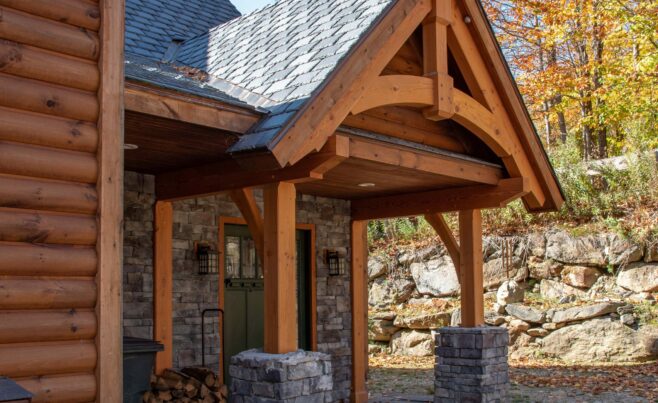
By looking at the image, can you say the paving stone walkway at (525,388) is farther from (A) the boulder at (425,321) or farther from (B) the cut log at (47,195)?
(B) the cut log at (47,195)

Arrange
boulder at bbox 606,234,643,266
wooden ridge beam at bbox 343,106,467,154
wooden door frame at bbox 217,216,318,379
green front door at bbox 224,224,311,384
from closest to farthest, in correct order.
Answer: wooden ridge beam at bbox 343,106,467,154 < wooden door frame at bbox 217,216,318,379 < green front door at bbox 224,224,311,384 < boulder at bbox 606,234,643,266

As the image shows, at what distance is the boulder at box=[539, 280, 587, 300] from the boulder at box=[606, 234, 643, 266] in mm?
792

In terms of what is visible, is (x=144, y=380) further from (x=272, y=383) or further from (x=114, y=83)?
(x=114, y=83)

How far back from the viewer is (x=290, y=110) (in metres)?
5.75

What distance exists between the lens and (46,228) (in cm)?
416

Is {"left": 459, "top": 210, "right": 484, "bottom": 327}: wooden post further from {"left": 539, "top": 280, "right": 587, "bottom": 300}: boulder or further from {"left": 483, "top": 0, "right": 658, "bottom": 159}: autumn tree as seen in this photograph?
{"left": 483, "top": 0, "right": 658, "bottom": 159}: autumn tree

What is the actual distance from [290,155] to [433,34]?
2351 millimetres

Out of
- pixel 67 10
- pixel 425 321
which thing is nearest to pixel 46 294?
pixel 67 10

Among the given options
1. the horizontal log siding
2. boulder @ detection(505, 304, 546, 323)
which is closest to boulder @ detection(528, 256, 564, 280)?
boulder @ detection(505, 304, 546, 323)

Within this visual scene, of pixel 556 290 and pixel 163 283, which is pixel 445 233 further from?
pixel 556 290

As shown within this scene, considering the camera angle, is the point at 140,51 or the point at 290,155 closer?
the point at 290,155

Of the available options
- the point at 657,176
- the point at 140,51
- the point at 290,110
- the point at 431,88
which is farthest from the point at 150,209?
the point at 657,176

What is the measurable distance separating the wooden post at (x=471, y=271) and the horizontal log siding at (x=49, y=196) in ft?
17.4

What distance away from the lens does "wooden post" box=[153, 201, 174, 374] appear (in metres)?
7.64
